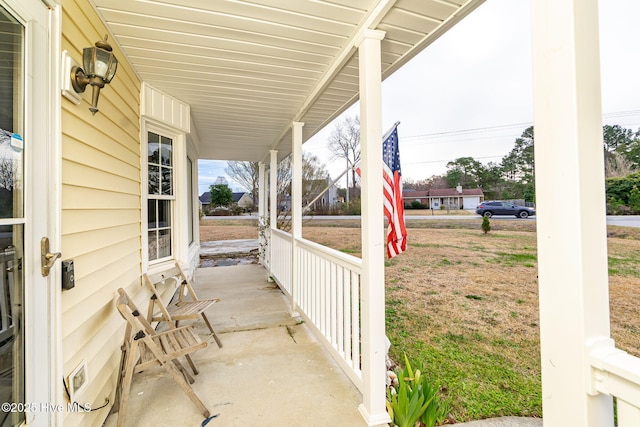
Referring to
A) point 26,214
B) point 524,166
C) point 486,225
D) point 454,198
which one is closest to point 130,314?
point 26,214

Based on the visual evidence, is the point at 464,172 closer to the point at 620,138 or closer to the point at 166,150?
the point at 166,150

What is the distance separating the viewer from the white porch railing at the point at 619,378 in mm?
669

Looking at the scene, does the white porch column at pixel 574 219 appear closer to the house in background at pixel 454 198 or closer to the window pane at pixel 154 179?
the window pane at pixel 154 179

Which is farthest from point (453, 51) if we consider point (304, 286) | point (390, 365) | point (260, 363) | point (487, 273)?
point (260, 363)

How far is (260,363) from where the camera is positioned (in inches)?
101

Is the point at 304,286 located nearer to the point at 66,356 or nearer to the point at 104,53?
the point at 66,356

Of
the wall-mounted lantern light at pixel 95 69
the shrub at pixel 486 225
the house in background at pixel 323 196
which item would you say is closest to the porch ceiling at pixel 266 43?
the wall-mounted lantern light at pixel 95 69

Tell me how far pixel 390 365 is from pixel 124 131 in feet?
10.1

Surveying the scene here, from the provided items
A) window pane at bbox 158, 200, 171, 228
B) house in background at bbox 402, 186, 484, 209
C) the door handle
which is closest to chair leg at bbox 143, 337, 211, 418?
the door handle

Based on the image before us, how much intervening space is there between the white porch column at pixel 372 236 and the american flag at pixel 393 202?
0.22 meters

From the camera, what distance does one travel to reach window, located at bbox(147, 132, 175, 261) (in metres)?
3.16

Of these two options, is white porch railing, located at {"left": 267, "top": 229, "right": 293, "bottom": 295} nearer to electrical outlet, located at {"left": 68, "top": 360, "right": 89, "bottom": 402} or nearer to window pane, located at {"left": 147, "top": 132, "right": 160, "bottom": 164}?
window pane, located at {"left": 147, "top": 132, "right": 160, "bottom": 164}

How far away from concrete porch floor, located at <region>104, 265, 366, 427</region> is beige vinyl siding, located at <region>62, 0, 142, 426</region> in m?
0.33

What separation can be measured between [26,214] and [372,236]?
5.59ft
